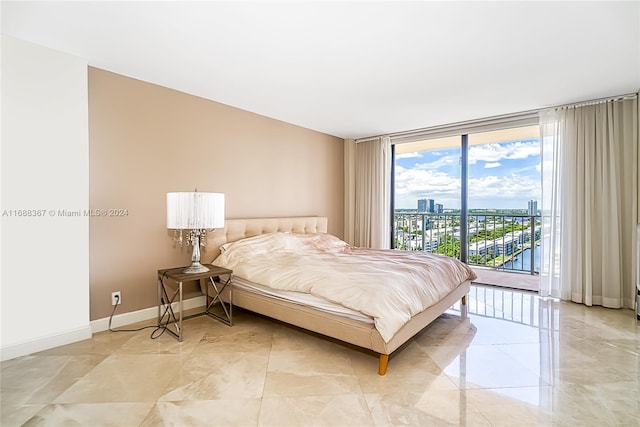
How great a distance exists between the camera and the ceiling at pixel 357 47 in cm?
197

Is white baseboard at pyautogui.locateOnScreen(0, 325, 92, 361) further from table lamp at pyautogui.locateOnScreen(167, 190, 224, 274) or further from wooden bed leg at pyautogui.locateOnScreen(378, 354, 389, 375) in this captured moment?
wooden bed leg at pyautogui.locateOnScreen(378, 354, 389, 375)

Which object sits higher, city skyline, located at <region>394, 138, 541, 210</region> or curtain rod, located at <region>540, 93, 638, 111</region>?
curtain rod, located at <region>540, 93, 638, 111</region>

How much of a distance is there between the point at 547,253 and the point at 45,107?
5.24 metres

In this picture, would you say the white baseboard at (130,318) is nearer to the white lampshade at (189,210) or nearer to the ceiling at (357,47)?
the white lampshade at (189,210)

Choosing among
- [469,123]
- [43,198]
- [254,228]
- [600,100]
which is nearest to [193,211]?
[43,198]

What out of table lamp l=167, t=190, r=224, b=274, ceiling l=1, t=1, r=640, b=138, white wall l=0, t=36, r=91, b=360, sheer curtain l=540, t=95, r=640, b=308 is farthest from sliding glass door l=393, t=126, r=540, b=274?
white wall l=0, t=36, r=91, b=360

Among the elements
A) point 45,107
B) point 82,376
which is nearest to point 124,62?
point 45,107

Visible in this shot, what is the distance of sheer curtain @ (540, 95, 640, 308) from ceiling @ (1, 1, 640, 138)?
1.11ft

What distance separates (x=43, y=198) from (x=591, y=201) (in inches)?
210

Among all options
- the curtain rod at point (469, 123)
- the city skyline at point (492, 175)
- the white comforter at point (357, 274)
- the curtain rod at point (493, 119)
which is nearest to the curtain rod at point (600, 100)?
the curtain rod at point (493, 119)

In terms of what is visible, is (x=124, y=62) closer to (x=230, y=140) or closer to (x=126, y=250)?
(x=230, y=140)

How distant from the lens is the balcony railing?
16.5ft

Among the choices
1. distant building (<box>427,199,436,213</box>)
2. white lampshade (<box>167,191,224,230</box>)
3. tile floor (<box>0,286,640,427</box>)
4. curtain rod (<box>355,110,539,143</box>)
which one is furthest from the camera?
distant building (<box>427,199,436,213</box>)

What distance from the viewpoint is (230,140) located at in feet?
12.5
